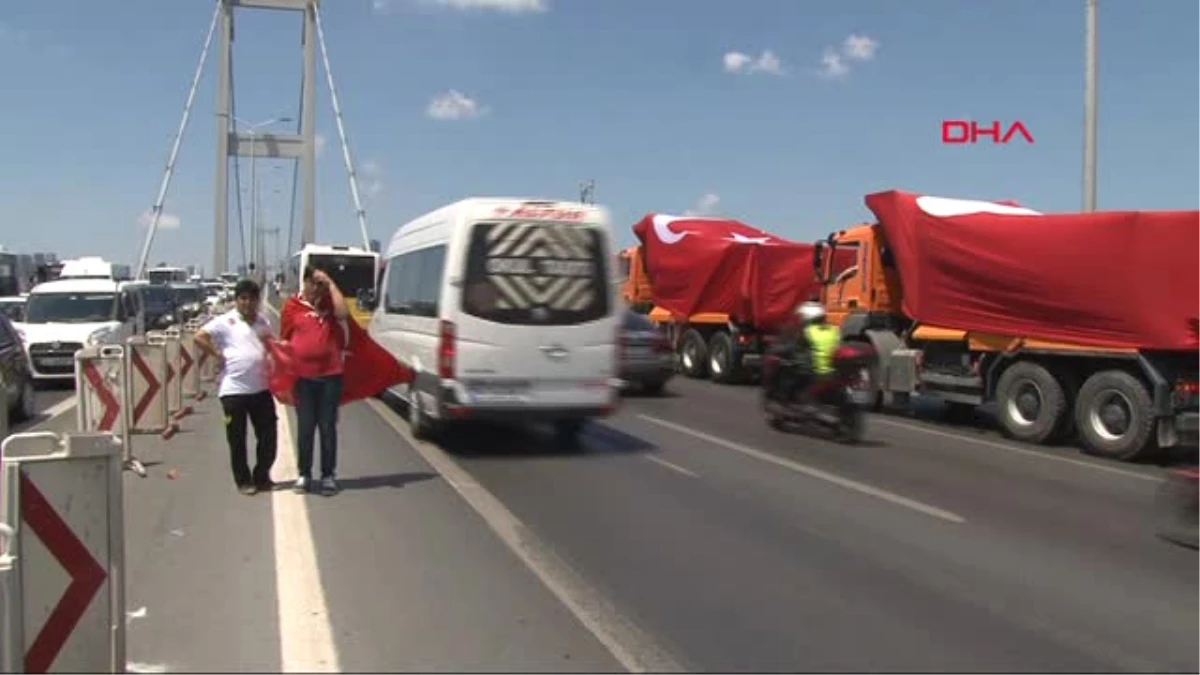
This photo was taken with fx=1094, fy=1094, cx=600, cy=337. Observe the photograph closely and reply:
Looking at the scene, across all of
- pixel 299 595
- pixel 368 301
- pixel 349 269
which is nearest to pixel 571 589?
pixel 299 595

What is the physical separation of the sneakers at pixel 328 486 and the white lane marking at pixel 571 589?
972 mm

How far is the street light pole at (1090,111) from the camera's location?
18453 millimetres

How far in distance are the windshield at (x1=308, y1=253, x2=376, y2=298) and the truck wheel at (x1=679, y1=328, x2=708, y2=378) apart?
1018 cm

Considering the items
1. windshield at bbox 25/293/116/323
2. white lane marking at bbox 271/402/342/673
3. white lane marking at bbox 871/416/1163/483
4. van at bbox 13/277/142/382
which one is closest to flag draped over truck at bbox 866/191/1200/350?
white lane marking at bbox 871/416/1163/483

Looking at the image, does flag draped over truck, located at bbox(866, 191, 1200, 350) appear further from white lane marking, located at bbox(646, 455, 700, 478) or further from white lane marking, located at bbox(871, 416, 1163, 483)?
white lane marking, located at bbox(646, 455, 700, 478)

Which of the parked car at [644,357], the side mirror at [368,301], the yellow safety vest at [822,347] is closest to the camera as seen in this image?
the yellow safety vest at [822,347]

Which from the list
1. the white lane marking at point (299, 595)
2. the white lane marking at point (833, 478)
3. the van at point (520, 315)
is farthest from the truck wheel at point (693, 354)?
the white lane marking at point (299, 595)

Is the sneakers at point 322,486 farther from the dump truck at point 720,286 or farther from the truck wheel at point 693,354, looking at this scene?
the truck wheel at point 693,354

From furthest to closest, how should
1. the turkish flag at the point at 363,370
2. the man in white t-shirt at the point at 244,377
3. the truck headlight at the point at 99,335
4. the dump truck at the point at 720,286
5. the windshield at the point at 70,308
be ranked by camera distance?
the dump truck at the point at 720,286, the windshield at the point at 70,308, the truck headlight at the point at 99,335, the turkish flag at the point at 363,370, the man in white t-shirt at the point at 244,377

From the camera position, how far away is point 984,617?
5633 mm

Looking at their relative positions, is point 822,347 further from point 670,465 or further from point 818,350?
point 670,465

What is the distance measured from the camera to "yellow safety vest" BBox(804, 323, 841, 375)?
12.7m

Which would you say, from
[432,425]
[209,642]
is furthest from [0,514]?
[432,425]

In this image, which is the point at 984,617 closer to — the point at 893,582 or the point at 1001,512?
the point at 893,582
